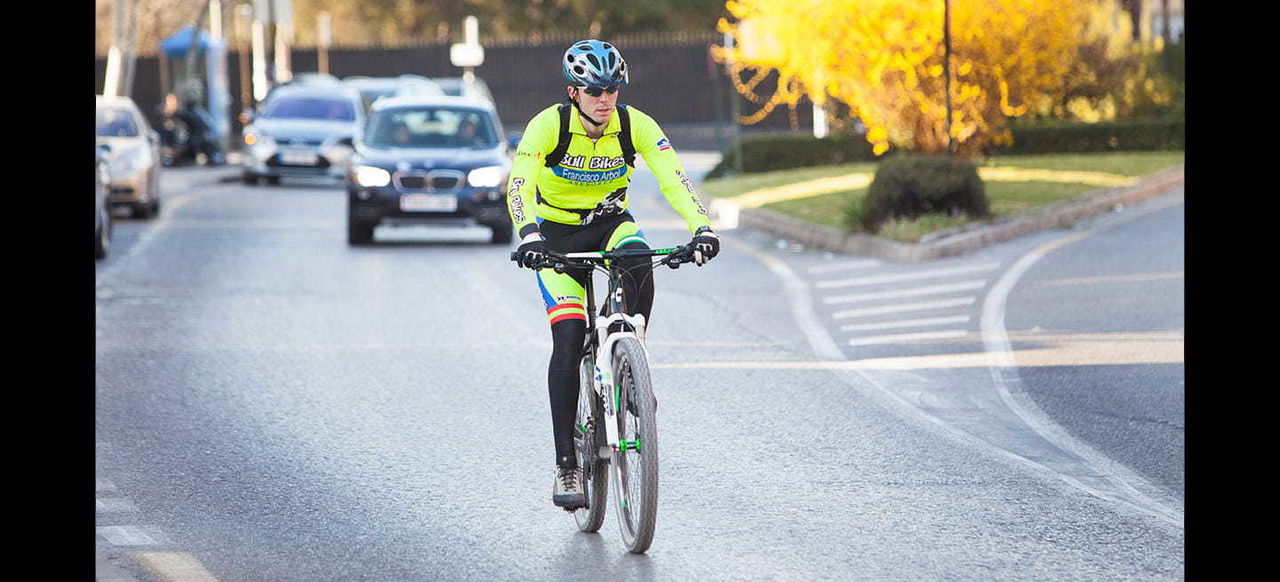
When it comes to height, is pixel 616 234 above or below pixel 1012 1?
below

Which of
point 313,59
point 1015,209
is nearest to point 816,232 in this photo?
point 1015,209

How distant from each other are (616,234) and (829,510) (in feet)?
4.37

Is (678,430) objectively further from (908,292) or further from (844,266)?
(844,266)

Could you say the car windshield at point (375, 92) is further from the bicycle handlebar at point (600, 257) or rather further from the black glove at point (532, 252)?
the black glove at point (532, 252)

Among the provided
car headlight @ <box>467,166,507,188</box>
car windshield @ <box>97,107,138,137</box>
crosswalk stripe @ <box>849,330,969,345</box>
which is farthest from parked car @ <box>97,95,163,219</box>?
crosswalk stripe @ <box>849,330,969,345</box>

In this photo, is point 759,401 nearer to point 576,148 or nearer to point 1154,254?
point 576,148

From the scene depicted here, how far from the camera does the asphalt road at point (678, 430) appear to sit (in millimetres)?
7438

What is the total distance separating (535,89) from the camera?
53812mm

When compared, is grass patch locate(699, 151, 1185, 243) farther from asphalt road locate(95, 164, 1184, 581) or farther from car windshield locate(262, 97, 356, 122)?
car windshield locate(262, 97, 356, 122)

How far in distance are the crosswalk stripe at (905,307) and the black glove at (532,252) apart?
7.55m

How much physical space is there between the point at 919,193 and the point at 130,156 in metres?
9.84

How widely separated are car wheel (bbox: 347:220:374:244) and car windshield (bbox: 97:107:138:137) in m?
5.13

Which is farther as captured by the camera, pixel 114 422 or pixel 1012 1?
pixel 1012 1

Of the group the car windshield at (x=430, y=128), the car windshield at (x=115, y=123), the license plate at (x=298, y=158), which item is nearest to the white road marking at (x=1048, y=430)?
the car windshield at (x=430, y=128)
